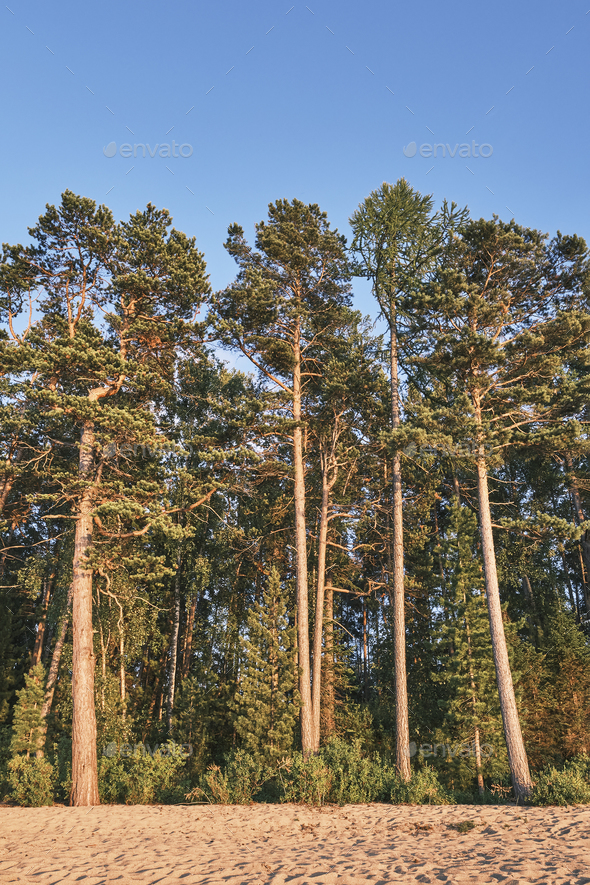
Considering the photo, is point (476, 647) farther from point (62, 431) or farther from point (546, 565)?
point (62, 431)

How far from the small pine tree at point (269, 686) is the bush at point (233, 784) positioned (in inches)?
74.7

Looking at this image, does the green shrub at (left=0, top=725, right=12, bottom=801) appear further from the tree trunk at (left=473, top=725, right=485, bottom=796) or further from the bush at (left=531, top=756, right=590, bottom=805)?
the tree trunk at (left=473, top=725, right=485, bottom=796)

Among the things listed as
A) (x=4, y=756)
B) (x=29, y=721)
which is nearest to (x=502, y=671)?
(x=29, y=721)

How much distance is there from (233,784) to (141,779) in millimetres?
2265

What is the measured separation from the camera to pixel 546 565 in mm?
22641

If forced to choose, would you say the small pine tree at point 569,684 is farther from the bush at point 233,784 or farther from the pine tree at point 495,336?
the bush at point 233,784

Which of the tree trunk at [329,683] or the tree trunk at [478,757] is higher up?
the tree trunk at [329,683]

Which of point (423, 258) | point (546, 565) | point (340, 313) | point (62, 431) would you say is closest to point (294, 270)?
point (340, 313)

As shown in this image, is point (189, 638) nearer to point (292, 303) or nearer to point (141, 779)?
point (141, 779)

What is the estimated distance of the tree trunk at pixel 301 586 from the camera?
1311 centimetres

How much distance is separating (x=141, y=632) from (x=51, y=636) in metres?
9.21

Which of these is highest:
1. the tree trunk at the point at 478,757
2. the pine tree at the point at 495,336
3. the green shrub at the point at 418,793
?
the pine tree at the point at 495,336

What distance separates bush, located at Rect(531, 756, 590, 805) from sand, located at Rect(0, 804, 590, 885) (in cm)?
50

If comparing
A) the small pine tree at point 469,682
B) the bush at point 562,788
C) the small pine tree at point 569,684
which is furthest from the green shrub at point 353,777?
the small pine tree at point 569,684
